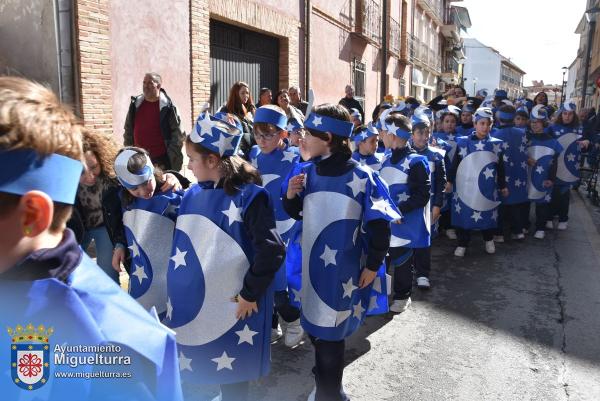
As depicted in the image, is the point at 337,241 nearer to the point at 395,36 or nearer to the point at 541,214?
the point at 541,214

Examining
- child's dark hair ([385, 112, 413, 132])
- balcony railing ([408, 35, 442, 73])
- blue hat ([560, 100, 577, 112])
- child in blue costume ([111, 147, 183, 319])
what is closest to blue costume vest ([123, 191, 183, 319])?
child in blue costume ([111, 147, 183, 319])

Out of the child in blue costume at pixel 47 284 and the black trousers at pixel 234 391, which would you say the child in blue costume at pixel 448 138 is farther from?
the child in blue costume at pixel 47 284

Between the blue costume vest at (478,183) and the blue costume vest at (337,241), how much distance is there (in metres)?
3.66

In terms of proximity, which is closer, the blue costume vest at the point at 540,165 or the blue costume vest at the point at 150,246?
the blue costume vest at the point at 150,246

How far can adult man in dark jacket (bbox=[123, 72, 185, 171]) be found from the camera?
20.1ft

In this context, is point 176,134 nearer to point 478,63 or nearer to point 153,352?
point 153,352

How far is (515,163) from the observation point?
23.4ft

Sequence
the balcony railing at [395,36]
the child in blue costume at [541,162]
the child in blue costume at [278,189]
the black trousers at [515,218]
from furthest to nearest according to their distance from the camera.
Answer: the balcony railing at [395,36] < the child in blue costume at [541,162] < the black trousers at [515,218] < the child in blue costume at [278,189]

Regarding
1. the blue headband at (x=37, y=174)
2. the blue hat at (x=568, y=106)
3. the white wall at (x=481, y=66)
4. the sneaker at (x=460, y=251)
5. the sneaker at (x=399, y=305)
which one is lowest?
the sneaker at (x=399, y=305)

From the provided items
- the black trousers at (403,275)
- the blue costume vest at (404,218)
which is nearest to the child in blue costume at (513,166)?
the blue costume vest at (404,218)

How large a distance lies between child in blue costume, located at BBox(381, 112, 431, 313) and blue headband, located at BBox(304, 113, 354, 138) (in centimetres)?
165

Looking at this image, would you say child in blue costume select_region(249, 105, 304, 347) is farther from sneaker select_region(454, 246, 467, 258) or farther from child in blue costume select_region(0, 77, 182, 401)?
sneaker select_region(454, 246, 467, 258)

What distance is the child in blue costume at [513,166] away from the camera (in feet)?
23.1

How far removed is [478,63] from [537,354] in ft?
249
